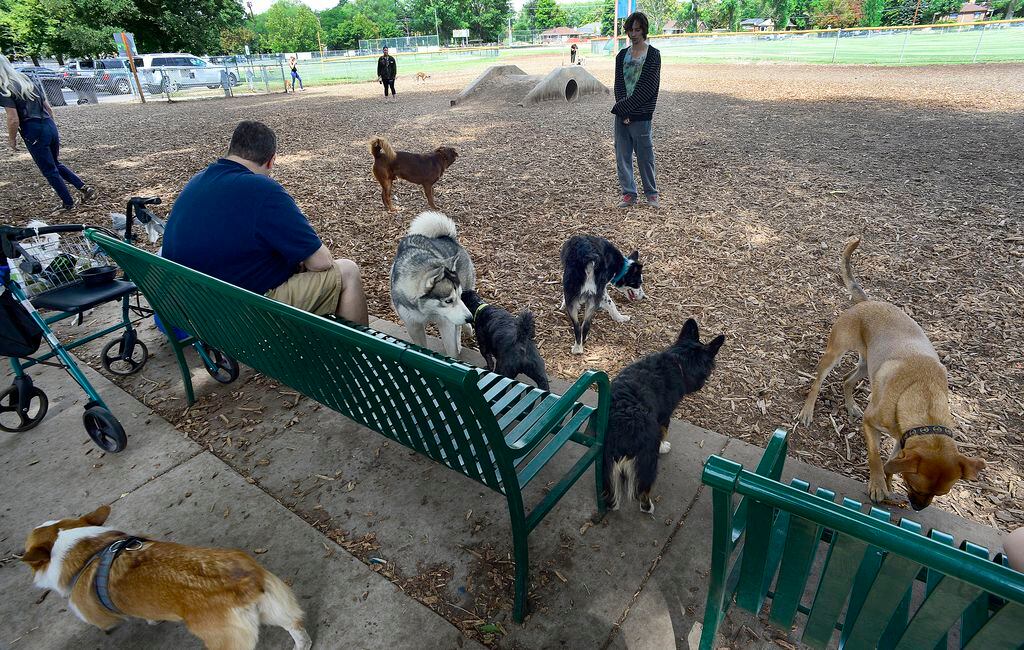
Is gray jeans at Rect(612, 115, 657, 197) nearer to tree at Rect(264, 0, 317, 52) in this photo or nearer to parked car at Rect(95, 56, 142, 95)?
parked car at Rect(95, 56, 142, 95)

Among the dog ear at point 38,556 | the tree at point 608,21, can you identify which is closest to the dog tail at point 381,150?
the dog ear at point 38,556

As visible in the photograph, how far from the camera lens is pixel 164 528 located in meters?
2.62

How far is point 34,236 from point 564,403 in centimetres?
387

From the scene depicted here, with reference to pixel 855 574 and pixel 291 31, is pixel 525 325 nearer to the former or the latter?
pixel 855 574

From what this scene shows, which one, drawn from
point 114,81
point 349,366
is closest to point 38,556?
point 349,366

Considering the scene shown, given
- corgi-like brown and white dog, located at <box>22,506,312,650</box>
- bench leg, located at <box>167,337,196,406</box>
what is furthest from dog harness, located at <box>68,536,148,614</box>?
bench leg, located at <box>167,337,196,406</box>

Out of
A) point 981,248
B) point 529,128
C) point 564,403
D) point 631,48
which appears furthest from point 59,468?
point 529,128

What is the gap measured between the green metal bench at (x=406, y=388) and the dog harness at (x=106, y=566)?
96 cm

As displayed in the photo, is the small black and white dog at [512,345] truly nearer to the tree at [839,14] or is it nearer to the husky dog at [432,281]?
the husky dog at [432,281]

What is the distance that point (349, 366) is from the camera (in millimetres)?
2076

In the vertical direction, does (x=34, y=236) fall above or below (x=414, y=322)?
above

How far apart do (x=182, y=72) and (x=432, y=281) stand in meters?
33.5

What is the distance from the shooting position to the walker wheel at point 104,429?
9.86 feet

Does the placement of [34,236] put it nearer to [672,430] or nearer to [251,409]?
[251,409]
